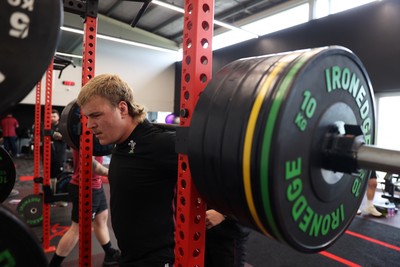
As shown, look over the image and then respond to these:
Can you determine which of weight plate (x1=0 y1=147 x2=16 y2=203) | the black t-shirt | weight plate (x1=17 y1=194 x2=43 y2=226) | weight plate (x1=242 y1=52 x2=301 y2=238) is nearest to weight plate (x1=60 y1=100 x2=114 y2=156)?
the black t-shirt

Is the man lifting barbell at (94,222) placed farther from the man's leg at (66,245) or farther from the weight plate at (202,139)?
the weight plate at (202,139)

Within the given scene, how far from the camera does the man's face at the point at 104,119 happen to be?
1288 mm

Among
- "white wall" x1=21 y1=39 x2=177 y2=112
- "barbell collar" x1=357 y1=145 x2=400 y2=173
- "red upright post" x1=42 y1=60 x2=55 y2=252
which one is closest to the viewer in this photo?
"barbell collar" x1=357 y1=145 x2=400 y2=173

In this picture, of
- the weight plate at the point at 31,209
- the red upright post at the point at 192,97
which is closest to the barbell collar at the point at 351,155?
the red upright post at the point at 192,97

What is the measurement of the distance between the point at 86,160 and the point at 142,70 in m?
10.4

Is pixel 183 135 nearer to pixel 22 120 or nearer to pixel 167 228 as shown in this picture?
pixel 167 228

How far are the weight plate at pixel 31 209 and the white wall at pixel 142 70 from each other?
686 cm

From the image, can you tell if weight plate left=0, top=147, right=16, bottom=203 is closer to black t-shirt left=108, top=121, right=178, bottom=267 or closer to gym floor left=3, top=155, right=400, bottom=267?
black t-shirt left=108, top=121, right=178, bottom=267

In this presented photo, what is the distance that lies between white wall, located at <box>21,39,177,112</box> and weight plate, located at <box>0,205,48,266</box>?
10158mm

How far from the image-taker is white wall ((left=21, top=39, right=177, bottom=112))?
10617 mm

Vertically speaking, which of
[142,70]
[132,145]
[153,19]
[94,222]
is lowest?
[94,222]

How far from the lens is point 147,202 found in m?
1.25

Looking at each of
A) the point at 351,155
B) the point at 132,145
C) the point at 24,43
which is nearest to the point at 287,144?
the point at 351,155

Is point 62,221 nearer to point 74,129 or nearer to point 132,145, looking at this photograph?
point 74,129
